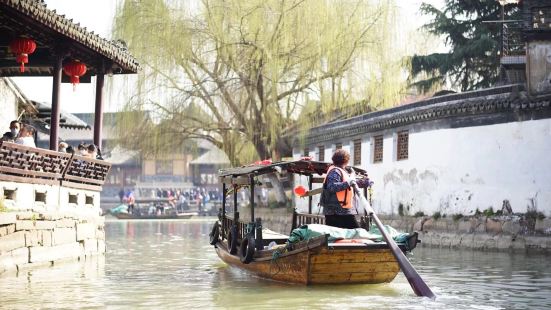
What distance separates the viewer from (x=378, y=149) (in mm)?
24031

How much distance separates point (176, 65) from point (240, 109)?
2.45 m

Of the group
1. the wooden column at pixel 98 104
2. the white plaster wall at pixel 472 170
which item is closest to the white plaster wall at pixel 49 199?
the wooden column at pixel 98 104

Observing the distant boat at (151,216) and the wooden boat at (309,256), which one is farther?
the distant boat at (151,216)

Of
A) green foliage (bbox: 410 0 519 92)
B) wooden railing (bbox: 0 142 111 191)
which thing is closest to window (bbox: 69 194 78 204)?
wooden railing (bbox: 0 142 111 191)

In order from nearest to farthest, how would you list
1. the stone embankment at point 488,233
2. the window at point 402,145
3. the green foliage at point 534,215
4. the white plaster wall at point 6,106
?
the stone embankment at point 488,233 → the green foliage at point 534,215 → the white plaster wall at point 6,106 → the window at point 402,145

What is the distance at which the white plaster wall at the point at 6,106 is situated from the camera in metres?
18.7

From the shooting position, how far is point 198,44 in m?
25.2

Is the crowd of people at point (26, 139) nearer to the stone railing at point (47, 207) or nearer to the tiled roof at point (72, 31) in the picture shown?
the stone railing at point (47, 207)

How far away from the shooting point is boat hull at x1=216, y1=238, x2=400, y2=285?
9.97m

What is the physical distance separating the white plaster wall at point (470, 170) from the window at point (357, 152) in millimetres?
1569

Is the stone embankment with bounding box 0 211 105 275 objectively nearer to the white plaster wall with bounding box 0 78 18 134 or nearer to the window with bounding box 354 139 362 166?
the white plaster wall with bounding box 0 78 18 134

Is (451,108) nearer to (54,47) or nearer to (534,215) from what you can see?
(534,215)

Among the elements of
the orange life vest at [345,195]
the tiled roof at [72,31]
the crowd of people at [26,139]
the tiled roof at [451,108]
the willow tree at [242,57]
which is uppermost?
the willow tree at [242,57]

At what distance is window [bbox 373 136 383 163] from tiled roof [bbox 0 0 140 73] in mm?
9406
